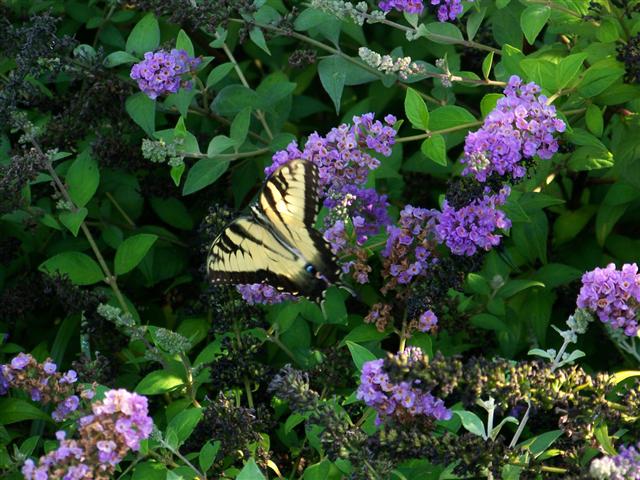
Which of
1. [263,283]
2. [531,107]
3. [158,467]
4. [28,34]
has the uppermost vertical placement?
[28,34]

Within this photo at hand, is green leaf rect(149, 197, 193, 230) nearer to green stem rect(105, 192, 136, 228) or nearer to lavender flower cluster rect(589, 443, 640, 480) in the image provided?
green stem rect(105, 192, 136, 228)

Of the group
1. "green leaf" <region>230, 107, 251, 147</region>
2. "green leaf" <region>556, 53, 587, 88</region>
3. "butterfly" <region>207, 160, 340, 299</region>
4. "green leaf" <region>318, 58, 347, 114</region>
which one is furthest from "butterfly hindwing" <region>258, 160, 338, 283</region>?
"green leaf" <region>556, 53, 587, 88</region>

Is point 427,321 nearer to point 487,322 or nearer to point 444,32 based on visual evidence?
point 487,322

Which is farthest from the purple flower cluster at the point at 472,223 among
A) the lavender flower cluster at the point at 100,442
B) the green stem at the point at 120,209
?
the green stem at the point at 120,209

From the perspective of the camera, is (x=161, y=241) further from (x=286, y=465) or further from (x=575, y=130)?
(x=575, y=130)

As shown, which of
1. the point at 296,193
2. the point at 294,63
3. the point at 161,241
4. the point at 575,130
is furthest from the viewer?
the point at 161,241

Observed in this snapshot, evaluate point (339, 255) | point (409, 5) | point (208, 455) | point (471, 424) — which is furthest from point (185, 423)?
point (409, 5)

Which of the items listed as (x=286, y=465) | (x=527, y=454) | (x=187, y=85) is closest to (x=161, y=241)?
(x=187, y=85)
